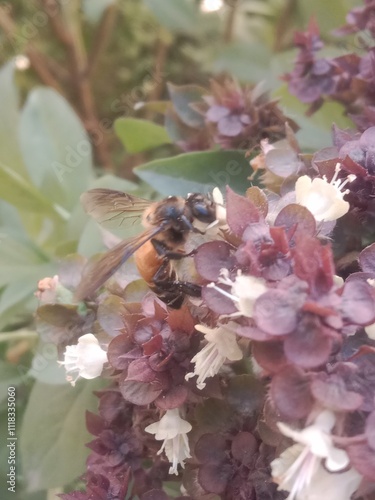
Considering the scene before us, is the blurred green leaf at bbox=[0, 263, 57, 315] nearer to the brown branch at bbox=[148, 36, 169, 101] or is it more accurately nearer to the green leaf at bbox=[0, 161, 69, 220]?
the green leaf at bbox=[0, 161, 69, 220]

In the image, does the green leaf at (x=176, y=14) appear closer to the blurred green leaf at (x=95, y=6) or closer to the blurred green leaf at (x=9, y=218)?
the blurred green leaf at (x=95, y=6)

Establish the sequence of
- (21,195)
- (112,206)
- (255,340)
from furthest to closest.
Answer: (21,195) → (112,206) → (255,340)

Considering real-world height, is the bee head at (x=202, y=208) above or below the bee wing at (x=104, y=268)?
below

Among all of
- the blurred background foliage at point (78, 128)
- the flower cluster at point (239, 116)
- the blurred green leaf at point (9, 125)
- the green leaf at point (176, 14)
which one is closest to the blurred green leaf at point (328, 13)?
the blurred background foliage at point (78, 128)

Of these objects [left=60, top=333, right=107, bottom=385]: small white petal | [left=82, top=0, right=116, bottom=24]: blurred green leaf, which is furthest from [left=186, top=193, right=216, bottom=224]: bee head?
[left=82, top=0, right=116, bottom=24]: blurred green leaf

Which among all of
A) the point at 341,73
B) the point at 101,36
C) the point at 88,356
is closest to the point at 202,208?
the point at 88,356

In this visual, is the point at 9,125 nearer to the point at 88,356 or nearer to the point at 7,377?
the point at 7,377

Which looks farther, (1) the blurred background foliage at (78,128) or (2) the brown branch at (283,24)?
(2) the brown branch at (283,24)

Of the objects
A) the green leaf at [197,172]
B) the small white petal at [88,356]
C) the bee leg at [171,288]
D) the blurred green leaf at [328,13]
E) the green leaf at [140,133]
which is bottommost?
the blurred green leaf at [328,13]
